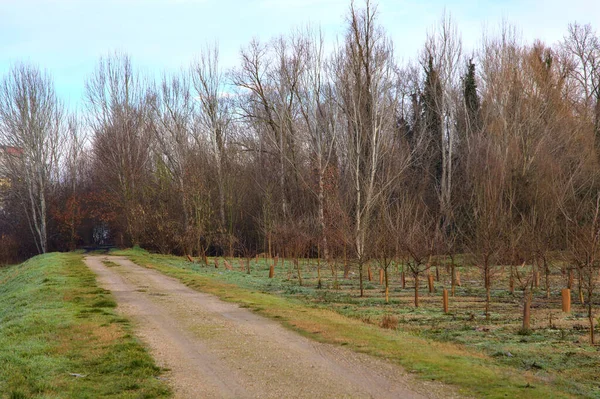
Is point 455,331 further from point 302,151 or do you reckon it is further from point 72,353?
point 302,151

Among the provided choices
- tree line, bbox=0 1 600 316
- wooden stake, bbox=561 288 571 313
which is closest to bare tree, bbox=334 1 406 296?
tree line, bbox=0 1 600 316

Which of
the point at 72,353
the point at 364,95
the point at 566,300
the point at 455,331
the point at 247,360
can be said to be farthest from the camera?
the point at 364,95

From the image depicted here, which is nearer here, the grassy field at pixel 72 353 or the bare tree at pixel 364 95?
the grassy field at pixel 72 353

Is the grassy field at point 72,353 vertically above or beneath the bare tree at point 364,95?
beneath

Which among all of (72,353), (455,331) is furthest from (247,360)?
(455,331)

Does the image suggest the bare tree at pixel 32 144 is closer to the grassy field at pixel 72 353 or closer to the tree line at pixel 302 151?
the tree line at pixel 302 151

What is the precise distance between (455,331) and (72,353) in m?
7.35

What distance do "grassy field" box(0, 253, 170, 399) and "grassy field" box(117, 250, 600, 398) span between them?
347cm

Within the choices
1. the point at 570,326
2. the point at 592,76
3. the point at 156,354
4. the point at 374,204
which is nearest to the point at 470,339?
the point at 570,326

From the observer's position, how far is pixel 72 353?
9625 mm

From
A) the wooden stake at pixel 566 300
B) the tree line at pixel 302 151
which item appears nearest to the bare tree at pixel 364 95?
the tree line at pixel 302 151

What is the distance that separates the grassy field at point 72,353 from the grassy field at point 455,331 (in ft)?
11.4

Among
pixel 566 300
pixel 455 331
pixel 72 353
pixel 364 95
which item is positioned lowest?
pixel 455 331

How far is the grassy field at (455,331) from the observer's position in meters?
8.23
